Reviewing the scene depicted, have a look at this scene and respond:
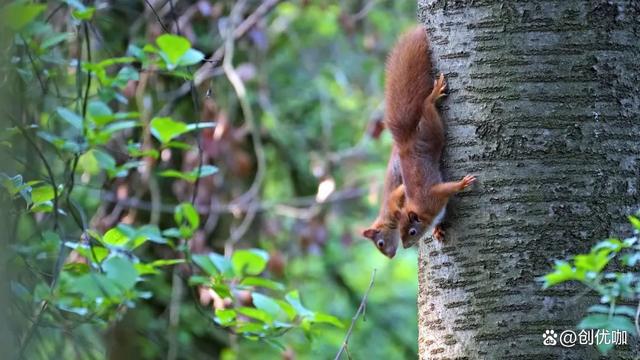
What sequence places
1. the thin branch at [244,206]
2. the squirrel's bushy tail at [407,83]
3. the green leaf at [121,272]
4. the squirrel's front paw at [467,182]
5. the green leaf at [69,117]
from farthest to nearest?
the thin branch at [244,206], the green leaf at [69,117], the squirrel's bushy tail at [407,83], the squirrel's front paw at [467,182], the green leaf at [121,272]

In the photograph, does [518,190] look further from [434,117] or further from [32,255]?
[32,255]

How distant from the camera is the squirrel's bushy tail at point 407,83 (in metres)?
2.10

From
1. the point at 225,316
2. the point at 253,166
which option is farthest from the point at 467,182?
the point at 253,166

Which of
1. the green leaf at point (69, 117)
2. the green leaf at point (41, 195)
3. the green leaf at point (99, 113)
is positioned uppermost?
the green leaf at point (99, 113)

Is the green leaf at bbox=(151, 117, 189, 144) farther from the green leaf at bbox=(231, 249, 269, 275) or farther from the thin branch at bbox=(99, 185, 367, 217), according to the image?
the thin branch at bbox=(99, 185, 367, 217)

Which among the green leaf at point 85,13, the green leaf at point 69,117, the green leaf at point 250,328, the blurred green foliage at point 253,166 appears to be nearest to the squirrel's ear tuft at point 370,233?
the green leaf at point 250,328

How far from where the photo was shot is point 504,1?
1.97 metres

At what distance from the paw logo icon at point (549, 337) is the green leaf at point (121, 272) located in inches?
32.3

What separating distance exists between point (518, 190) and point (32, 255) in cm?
120

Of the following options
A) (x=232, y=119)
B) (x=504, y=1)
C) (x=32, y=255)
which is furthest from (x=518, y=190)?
(x=232, y=119)

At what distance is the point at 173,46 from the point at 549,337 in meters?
1.14

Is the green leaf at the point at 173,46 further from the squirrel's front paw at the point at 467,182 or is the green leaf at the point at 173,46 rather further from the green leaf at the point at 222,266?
the squirrel's front paw at the point at 467,182

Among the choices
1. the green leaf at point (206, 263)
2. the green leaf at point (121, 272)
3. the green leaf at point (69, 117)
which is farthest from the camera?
the green leaf at point (206, 263)

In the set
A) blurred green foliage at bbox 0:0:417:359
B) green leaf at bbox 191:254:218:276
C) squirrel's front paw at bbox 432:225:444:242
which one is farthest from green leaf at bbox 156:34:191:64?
blurred green foliage at bbox 0:0:417:359
